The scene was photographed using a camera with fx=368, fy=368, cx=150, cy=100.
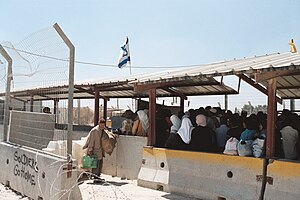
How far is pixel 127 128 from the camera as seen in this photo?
10062 mm

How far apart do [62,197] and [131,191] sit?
2.41 metres

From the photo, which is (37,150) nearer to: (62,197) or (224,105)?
(62,197)

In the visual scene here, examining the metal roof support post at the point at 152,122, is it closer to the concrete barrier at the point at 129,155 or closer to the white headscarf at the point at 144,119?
the concrete barrier at the point at 129,155

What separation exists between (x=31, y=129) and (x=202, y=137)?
3.73 m

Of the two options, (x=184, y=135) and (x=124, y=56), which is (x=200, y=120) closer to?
(x=184, y=135)

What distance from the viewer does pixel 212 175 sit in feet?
24.0

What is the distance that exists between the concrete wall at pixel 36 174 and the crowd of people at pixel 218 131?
116 inches

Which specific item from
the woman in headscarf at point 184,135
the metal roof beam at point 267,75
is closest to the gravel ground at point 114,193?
the woman in headscarf at point 184,135

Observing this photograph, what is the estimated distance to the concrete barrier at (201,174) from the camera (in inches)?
264

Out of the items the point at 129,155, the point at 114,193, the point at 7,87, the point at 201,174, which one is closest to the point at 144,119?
the point at 129,155

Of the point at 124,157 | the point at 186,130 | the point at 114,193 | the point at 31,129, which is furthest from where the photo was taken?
the point at 124,157

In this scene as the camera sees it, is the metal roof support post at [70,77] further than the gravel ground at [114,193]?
No

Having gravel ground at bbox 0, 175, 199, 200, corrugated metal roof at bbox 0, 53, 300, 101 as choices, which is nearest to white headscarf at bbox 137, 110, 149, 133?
corrugated metal roof at bbox 0, 53, 300, 101

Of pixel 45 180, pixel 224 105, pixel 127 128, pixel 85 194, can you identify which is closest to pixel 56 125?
pixel 45 180
